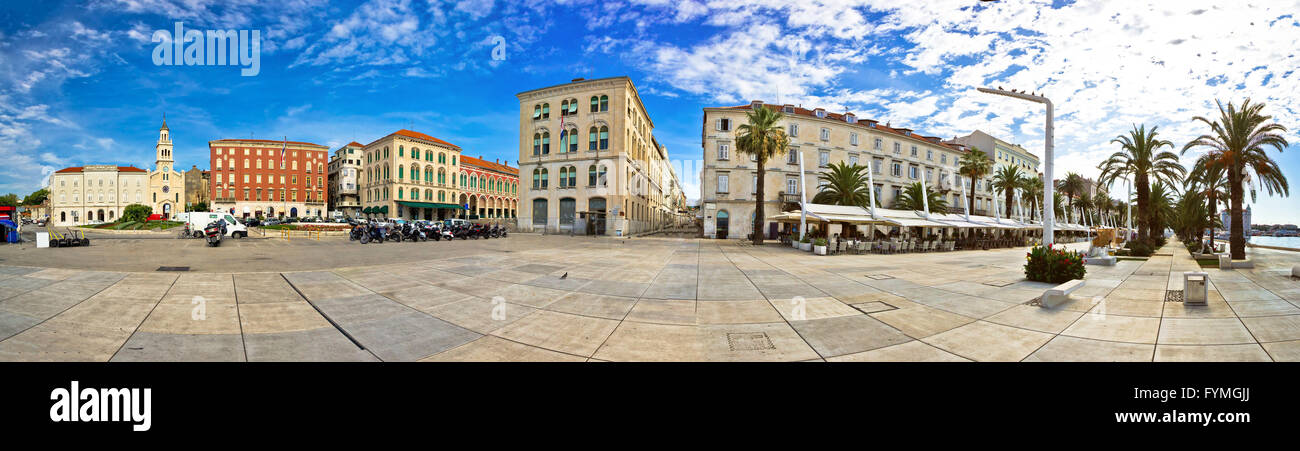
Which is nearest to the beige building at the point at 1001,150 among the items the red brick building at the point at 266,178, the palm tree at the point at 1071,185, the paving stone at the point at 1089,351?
the palm tree at the point at 1071,185

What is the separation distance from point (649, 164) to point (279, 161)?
6482 cm

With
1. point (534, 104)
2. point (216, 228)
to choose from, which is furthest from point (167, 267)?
point (534, 104)

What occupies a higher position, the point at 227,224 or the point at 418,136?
the point at 418,136

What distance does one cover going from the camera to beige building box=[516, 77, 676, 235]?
1630 inches

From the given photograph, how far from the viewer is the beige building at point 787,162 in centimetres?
4056

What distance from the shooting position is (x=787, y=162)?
41594 mm

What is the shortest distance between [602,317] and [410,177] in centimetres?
6834

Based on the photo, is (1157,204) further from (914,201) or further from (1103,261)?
(1103,261)

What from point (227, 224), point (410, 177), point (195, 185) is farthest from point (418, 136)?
point (195, 185)

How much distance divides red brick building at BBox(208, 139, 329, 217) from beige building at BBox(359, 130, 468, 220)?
10024 mm

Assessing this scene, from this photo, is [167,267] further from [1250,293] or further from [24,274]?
[1250,293]

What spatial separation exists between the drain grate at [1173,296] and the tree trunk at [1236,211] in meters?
14.8

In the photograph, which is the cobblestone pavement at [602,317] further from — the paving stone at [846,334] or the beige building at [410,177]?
the beige building at [410,177]

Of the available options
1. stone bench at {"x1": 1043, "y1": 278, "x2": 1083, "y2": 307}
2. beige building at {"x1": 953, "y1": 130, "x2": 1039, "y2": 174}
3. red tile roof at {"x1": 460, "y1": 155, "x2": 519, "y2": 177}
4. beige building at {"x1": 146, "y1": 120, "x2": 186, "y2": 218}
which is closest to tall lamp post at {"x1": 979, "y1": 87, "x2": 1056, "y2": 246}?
stone bench at {"x1": 1043, "y1": 278, "x2": 1083, "y2": 307}
